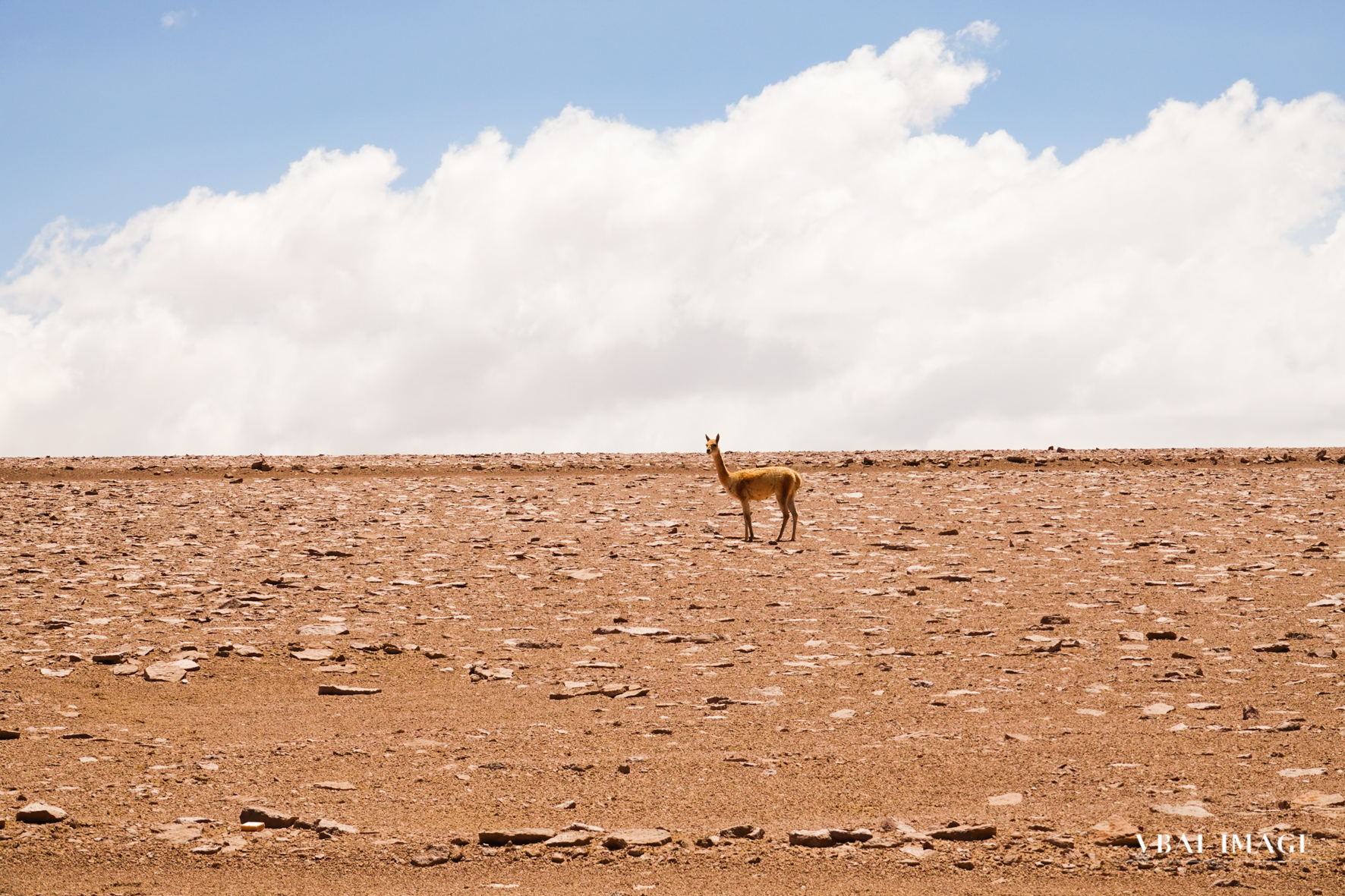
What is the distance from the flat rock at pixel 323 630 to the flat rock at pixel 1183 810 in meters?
9.00

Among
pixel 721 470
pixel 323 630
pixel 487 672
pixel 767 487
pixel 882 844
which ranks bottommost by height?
pixel 882 844

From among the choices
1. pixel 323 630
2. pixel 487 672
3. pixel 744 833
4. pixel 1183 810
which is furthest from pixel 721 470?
pixel 1183 810

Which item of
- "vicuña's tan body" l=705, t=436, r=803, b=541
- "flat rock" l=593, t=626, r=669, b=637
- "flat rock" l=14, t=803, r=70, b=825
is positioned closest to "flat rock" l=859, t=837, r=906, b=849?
"flat rock" l=14, t=803, r=70, b=825

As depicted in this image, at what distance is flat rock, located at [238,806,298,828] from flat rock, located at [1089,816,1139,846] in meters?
5.32

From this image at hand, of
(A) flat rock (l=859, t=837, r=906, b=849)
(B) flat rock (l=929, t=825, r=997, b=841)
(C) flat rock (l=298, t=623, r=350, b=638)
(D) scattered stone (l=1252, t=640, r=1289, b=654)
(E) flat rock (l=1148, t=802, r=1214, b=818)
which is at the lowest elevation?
(A) flat rock (l=859, t=837, r=906, b=849)

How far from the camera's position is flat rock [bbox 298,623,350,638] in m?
13.0

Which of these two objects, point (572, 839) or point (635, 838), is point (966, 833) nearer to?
point (635, 838)

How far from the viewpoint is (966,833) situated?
7.15 m

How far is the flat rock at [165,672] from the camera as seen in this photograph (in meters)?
11.6

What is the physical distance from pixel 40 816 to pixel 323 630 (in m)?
5.42

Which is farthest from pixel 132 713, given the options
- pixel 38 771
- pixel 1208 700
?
pixel 1208 700

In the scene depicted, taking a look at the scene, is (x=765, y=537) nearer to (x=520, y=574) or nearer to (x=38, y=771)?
(x=520, y=574)

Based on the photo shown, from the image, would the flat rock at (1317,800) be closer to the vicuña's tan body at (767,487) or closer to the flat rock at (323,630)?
the flat rock at (323,630)

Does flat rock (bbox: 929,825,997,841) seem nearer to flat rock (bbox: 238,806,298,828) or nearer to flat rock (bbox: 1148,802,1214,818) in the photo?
flat rock (bbox: 1148,802,1214,818)
